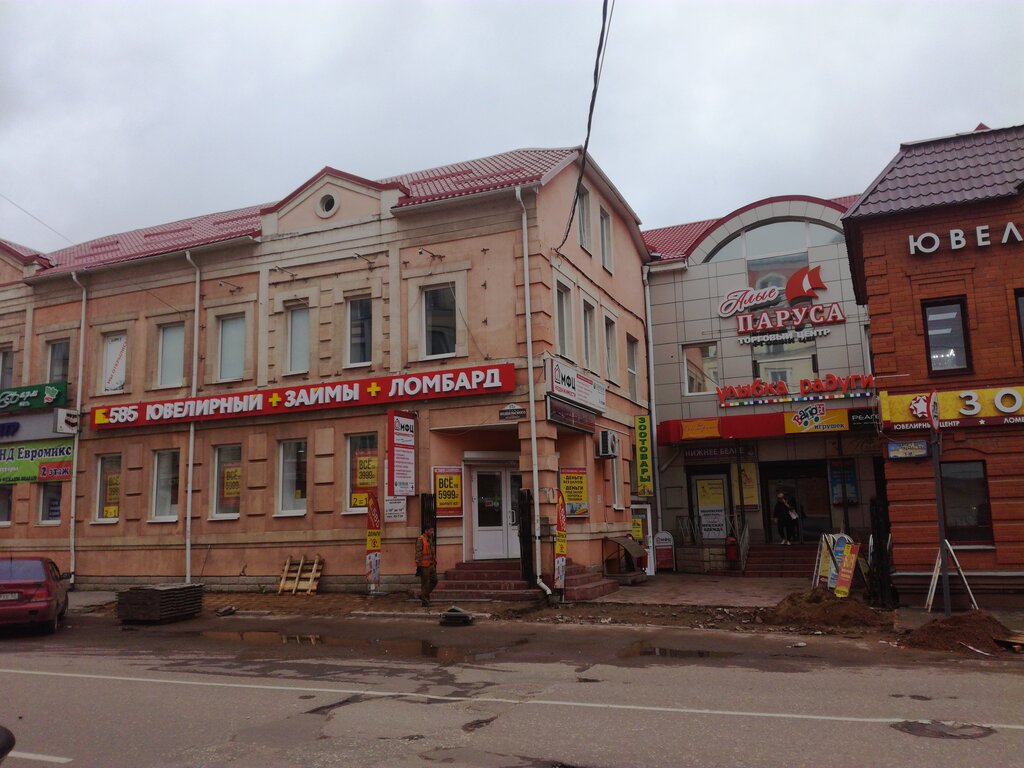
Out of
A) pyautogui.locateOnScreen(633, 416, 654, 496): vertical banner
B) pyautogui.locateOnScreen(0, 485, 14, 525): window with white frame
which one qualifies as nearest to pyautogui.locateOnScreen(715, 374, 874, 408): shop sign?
pyautogui.locateOnScreen(633, 416, 654, 496): vertical banner

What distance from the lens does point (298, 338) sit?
20281 mm

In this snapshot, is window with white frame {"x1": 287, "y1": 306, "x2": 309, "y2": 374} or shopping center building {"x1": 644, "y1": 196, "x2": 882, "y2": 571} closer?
window with white frame {"x1": 287, "y1": 306, "x2": 309, "y2": 374}

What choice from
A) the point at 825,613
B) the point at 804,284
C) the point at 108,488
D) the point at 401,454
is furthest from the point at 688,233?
the point at 108,488

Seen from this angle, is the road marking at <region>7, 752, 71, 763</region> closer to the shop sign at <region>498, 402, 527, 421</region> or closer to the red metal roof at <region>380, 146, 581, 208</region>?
the shop sign at <region>498, 402, 527, 421</region>

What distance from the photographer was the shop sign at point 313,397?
1764 cm

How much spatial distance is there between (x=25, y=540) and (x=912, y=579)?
21328 millimetres

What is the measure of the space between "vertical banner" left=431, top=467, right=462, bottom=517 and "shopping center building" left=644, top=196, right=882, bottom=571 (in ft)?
27.5

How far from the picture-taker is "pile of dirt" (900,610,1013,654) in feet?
35.1

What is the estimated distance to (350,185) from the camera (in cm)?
1983

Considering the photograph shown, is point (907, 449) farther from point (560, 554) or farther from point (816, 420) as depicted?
point (816, 420)

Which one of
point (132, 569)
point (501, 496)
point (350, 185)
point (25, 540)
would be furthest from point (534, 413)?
point (25, 540)

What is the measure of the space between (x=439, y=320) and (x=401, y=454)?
10.9ft

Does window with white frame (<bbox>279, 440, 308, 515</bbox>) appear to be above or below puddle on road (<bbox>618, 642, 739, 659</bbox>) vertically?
above

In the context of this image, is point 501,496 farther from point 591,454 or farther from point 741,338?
point 741,338
